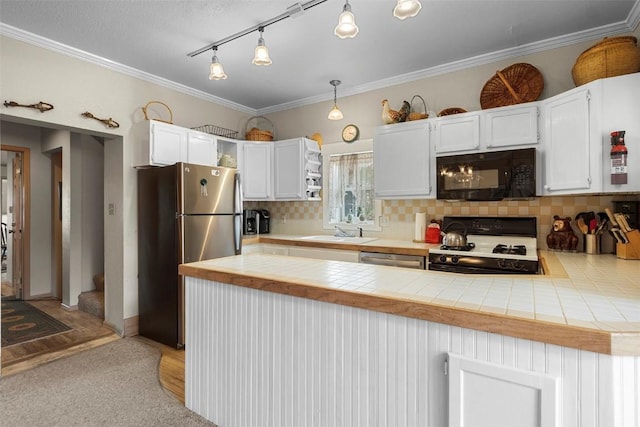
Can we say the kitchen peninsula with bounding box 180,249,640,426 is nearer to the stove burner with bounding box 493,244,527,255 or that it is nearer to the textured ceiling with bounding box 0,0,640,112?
the stove burner with bounding box 493,244,527,255

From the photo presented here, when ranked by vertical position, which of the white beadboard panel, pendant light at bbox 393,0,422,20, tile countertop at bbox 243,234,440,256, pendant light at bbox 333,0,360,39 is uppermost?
pendant light at bbox 333,0,360,39

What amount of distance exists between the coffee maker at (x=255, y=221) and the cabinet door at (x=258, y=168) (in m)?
0.26

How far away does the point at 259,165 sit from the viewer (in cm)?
402

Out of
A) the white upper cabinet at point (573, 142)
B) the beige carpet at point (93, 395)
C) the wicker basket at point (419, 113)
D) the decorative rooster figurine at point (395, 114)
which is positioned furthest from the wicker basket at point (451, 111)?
the beige carpet at point (93, 395)

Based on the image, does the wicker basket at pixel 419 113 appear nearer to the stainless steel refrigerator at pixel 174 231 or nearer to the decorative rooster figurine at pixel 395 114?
the decorative rooster figurine at pixel 395 114

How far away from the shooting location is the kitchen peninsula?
34.9 inches

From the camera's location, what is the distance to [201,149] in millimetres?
3494

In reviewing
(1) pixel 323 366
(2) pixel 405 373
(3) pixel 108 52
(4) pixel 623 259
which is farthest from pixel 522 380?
(3) pixel 108 52

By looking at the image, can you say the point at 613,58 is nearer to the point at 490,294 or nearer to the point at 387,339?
the point at 490,294

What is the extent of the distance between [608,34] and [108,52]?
4137mm

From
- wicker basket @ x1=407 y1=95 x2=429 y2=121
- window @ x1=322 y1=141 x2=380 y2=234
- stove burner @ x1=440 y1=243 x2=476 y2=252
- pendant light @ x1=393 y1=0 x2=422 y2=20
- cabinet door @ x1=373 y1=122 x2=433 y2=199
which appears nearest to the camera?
pendant light @ x1=393 y1=0 x2=422 y2=20

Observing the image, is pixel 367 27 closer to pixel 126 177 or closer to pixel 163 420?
pixel 126 177

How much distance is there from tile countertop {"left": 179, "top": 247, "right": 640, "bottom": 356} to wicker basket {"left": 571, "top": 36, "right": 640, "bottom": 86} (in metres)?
1.30

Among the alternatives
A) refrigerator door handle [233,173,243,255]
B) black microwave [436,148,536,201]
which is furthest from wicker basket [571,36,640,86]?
refrigerator door handle [233,173,243,255]
